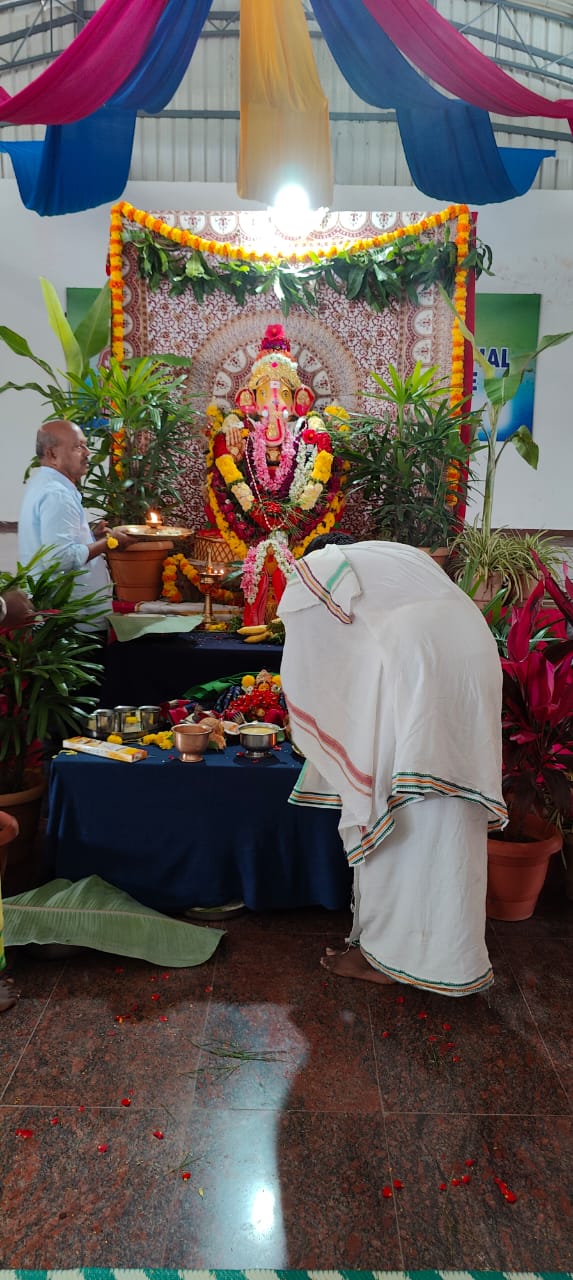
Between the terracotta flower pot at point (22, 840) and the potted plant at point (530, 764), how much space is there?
5.61ft

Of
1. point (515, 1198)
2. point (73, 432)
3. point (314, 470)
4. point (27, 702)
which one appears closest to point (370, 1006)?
point (515, 1198)

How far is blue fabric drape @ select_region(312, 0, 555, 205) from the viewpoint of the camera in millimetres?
4047

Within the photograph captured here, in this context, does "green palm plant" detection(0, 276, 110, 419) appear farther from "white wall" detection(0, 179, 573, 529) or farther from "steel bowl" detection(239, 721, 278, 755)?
"white wall" detection(0, 179, 573, 529)

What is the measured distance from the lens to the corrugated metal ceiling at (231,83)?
31.4 feet

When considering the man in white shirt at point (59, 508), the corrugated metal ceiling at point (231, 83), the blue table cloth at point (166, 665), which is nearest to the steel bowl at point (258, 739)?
the blue table cloth at point (166, 665)

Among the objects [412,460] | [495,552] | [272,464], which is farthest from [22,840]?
[412,460]

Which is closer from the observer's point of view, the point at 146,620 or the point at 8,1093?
the point at 8,1093

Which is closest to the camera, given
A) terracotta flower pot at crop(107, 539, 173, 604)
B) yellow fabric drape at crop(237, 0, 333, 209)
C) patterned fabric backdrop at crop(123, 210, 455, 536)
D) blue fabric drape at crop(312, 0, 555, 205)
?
yellow fabric drape at crop(237, 0, 333, 209)

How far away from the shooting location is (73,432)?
442cm

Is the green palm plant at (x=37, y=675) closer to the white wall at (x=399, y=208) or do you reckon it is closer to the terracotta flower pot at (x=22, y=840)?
the terracotta flower pot at (x=22, y=840)

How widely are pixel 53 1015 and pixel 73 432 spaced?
8.77 feet

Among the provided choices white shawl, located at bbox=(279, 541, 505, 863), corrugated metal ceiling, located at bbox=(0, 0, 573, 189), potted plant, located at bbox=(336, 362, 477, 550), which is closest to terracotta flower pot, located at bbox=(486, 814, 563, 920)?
white shawl, located at bbox=(279, 541, 505, 863)

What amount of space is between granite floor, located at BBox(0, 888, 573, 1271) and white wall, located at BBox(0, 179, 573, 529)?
7.65 m

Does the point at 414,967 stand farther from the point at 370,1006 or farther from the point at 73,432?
the point at 73,432
